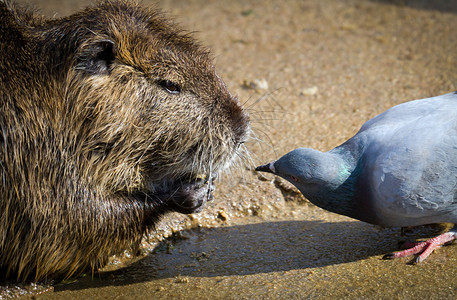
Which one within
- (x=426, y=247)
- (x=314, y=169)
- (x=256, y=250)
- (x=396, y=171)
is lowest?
(x=256, y=250)

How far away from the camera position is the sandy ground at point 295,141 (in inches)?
112

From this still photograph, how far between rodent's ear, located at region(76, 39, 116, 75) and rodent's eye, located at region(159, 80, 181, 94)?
28cm

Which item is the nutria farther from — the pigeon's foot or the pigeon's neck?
the pigeon's foot

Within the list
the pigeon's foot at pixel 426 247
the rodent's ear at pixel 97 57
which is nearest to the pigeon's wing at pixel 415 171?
the pigeon's foot at pixel 426 247

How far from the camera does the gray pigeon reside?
2744 millimetres

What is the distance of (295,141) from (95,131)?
1.67m

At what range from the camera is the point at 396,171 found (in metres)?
2.74

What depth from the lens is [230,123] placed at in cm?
300

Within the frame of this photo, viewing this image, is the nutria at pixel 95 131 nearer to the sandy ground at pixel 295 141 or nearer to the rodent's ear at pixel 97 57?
the rodent's ear at pixel 97 57

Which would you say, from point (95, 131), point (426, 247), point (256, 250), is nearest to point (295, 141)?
point (256, 250)

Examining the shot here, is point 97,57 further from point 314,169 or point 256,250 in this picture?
point 256,250

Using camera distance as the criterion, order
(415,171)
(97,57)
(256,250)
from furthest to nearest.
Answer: (256,250) < (97,57) < (415,171)

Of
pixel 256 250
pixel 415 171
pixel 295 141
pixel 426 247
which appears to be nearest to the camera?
pixel 415 171

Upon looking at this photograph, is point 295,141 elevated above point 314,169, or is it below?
below
